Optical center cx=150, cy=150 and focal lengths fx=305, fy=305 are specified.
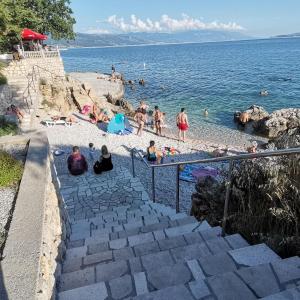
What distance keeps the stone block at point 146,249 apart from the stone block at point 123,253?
0.23 ft

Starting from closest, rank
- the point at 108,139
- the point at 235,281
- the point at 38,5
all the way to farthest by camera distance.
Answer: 1. the point at 235,281
2. the point at 108,139
3. the point at 38,5

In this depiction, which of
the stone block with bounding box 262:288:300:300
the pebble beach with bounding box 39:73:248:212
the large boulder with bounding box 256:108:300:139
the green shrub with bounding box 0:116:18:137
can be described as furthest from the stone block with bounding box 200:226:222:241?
the large boulder with bounding box 256:108:300:139

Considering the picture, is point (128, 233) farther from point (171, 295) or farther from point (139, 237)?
point (171, 295)

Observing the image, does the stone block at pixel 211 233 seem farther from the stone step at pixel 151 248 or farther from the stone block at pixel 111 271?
the stone block at pixel 111 271

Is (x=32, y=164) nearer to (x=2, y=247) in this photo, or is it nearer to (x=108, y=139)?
(x=2, y=247)

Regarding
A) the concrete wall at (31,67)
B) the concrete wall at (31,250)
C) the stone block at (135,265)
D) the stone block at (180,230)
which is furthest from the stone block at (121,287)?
the concrete wall at (31,67)

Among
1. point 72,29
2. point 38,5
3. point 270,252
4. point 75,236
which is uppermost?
point 38,5

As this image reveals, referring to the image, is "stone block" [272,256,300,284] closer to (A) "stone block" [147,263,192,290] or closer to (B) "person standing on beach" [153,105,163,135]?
(A) "stone block" [147,263,192,290]

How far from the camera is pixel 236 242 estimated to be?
10.7 ft

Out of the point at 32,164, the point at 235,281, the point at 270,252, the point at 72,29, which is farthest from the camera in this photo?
the point at 72,29

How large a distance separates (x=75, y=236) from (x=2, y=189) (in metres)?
1.61

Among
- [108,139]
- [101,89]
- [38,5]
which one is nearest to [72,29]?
[38,5]

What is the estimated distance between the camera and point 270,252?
283 cm

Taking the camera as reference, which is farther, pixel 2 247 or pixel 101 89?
pixel 101 89
